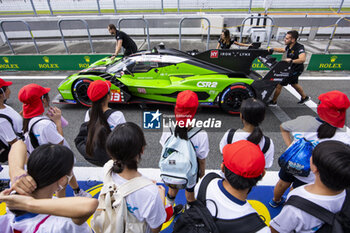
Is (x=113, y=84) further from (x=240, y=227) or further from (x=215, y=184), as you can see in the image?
(x=240, y=227)

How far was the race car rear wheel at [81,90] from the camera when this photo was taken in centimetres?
457

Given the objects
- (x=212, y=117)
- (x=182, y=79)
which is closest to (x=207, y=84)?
(x=182, y=79)

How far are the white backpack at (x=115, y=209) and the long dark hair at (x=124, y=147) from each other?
119 mm

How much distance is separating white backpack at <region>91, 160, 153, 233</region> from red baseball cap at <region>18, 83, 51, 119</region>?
1.34 m

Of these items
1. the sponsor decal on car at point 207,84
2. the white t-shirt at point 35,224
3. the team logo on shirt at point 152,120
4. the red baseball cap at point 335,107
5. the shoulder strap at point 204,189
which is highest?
the red baseball cap at point 335,107

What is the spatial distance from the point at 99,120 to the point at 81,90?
3.09m

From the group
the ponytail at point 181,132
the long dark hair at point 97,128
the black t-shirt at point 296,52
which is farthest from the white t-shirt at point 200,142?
the black t-shirt at point 296,52

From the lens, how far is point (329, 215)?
119cm

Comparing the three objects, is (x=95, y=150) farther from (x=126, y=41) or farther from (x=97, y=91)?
(x=126, y=41)

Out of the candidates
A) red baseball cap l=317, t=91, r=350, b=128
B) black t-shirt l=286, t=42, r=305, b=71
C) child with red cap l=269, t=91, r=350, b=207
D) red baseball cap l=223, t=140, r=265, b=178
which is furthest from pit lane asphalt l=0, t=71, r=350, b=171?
red baseball cap l=223, t=140, r=265, b=178

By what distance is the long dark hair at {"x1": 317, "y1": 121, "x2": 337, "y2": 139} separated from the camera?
180 centimetres

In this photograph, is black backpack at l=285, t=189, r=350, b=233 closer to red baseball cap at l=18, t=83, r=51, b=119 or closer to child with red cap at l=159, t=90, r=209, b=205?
child with red cap at l=159, t=90, r=209, b=205

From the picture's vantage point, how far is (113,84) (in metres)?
4.57

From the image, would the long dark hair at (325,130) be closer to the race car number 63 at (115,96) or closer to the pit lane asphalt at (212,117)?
the pit lane asphalt at (212,117)
